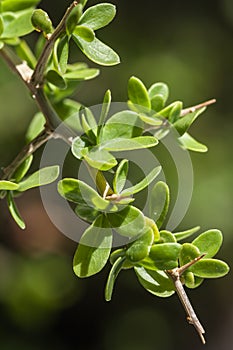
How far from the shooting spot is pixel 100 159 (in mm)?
460

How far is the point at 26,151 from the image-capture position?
1.79 ft

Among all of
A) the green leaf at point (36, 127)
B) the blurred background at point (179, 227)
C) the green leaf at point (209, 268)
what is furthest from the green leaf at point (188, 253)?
the blurred background at point (179, 227)

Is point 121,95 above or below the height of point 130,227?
below

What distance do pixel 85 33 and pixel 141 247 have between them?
0.17 metres

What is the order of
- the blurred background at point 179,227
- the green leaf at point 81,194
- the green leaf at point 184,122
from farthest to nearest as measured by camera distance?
the blurred background at point 179,227
the green leaf at point 184,122
the green leaf at point 81,194

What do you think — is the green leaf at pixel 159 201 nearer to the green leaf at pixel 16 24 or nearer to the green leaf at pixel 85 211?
the green leaf at pixel 85 211

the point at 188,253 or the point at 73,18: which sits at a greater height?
the point at 73,18

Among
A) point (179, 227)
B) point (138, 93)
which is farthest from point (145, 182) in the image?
point (179, 227)

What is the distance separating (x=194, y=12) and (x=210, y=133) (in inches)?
17.8

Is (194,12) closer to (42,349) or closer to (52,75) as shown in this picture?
(42,349)

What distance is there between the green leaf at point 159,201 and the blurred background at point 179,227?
1.19m

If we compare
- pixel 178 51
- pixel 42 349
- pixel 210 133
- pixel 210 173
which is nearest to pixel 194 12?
pixel 178 51

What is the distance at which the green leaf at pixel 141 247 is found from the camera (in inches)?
17.5

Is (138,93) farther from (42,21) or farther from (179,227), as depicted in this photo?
(179,227)
